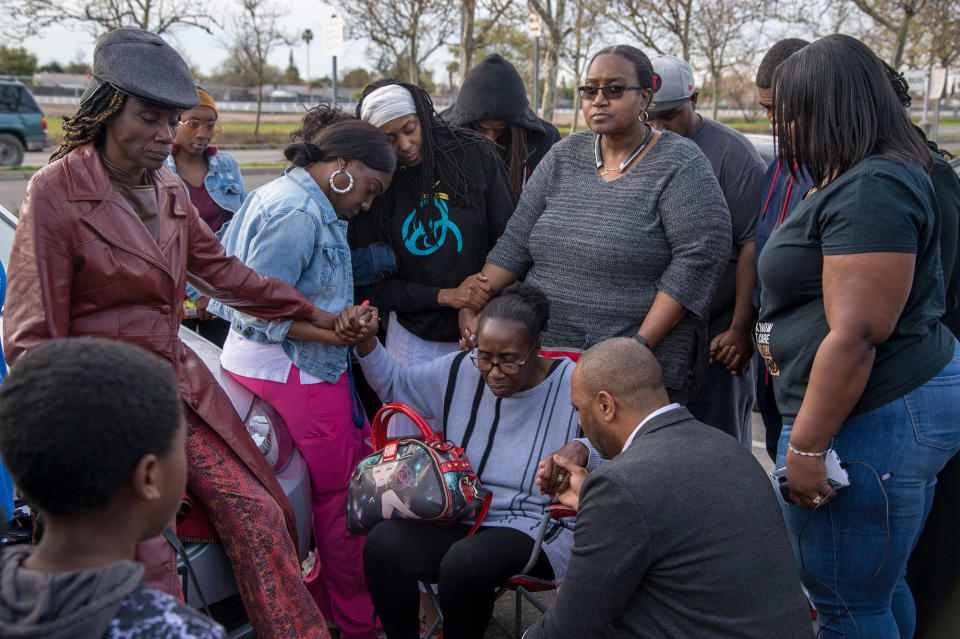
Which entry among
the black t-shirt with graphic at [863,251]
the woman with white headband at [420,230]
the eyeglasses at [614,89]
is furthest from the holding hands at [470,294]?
the black t-shirt with graphic at [863,251]

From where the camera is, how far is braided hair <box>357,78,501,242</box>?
3.60 metres

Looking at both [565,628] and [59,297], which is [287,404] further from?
[565,628]

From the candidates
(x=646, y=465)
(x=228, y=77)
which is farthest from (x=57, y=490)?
(x=228, y=77)

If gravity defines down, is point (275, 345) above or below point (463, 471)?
above

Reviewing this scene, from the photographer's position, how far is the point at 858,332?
6.82ft

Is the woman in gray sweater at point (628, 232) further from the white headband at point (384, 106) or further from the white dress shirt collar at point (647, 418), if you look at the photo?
the white dress shirt collar at point (647, 418)

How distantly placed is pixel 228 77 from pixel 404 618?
52301mm

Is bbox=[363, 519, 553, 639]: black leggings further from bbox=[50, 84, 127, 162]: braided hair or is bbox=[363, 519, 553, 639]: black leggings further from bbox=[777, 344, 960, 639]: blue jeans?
bbox=[50, 84, 127, 162]: braided hair

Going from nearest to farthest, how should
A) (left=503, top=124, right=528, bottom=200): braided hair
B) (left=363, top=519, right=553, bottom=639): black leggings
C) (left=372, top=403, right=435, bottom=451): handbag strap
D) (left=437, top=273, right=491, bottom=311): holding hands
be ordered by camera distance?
(left=363, top=519, right=553, bottom=639): black leggings
(left=372, top=403, right=435, bottom=451): handbag strap
(left=437, top=273, right=491, bottom=311): holding hands
(left=503, top=124, right=528, bottom=200): braided hair

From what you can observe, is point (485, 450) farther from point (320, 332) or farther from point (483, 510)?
point (320, 332)

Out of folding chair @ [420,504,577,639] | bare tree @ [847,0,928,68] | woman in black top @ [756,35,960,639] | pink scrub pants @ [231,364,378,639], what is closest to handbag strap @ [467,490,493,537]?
folding chair @ [420,504,577,639]

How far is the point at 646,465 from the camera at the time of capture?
6.24 feet

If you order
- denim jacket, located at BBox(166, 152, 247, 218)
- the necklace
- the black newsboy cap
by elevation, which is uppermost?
the black newsboy cap

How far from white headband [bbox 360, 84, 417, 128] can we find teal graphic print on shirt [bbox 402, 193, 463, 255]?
38 centimetres
